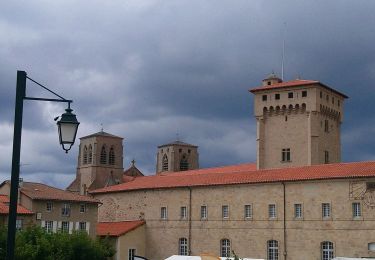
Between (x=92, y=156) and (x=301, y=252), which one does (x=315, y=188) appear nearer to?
(x=301, y=252)

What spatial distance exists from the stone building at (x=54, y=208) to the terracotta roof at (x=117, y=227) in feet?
4.94

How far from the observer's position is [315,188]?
49531 mm

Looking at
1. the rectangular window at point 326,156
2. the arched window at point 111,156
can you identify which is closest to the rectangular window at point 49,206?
the rectangular window at point 326,156

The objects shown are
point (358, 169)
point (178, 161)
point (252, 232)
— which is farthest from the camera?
point (178, 161)

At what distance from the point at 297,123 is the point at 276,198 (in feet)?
46.8

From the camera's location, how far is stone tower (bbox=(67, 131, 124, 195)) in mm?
94625

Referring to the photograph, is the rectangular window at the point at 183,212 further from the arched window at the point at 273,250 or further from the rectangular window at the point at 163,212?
the arched window at the point at 273,250

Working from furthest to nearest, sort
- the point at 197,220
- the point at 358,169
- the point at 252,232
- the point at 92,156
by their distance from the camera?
the point at 92,156 < the point at 197,220 < the point at 252,232 < the point at 358,169

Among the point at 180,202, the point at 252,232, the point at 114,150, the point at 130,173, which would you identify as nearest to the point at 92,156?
the point at 114,150

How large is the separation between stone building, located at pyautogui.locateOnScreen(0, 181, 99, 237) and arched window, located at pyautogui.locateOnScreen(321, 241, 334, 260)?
21.9 meters

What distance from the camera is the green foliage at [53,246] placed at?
156 ft

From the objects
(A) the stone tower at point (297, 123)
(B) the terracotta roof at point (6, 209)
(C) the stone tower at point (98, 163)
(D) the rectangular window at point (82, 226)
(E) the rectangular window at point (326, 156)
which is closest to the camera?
(B) the terracotta roof at point (6, 209)

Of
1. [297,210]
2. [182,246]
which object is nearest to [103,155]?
[182,246]

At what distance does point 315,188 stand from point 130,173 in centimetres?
6334
